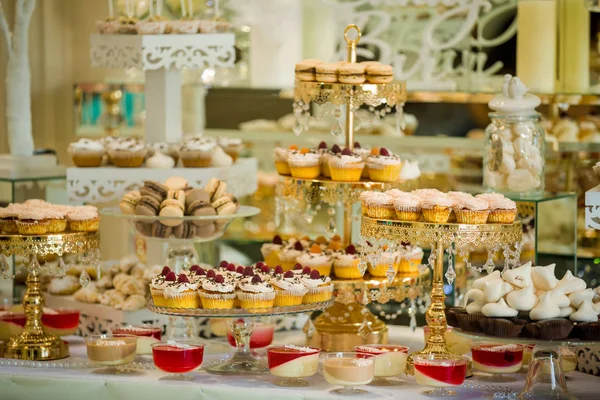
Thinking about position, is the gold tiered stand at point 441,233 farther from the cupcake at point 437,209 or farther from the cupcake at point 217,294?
the cupcake at point 217,294

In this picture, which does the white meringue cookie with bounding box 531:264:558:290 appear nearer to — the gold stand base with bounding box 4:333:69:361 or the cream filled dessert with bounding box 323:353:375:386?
the cream filled dessert with bounding box 323:353:375:386

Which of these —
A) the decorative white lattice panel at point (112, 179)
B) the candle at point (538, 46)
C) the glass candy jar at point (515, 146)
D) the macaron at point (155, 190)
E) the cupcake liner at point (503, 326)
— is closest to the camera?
the cupcake liner at point (503, 326)

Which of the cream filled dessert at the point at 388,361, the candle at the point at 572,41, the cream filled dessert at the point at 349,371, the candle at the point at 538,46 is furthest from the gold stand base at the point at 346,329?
the candle at the point at 572,41

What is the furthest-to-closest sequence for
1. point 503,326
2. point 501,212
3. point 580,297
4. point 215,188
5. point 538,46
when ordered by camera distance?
1. point 538,46
2. point 215,188
3. point 501,212
4. point 580,297
5. point 503,326

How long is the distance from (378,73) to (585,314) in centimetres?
144

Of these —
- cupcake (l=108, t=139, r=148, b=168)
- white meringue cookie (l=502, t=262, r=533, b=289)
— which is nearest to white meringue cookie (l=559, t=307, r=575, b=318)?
white meringue cookie (l=502, t=262, r=533, b=289)

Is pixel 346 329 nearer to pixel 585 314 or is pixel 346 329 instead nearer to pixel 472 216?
pixel 472 216

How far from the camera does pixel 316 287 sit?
470 centimetres

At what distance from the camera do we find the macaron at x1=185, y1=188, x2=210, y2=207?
512 cm

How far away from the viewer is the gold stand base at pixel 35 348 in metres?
5.05

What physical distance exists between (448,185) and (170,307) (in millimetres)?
3399

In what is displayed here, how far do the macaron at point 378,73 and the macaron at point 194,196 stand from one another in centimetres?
84

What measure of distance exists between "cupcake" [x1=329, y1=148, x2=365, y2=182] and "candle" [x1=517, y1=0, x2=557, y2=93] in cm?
231

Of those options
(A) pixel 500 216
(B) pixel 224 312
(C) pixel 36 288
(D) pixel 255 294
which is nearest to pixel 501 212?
(A) pixel 500 216
